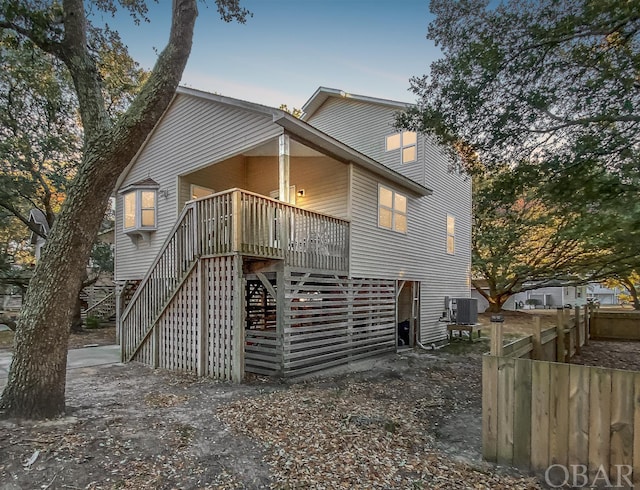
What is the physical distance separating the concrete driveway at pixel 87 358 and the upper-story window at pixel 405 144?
1055 cm

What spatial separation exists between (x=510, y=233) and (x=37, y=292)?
22.9 m

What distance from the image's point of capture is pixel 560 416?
12.0 ft

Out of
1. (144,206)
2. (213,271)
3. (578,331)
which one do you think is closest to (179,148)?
(144,206)

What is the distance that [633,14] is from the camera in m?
5.47

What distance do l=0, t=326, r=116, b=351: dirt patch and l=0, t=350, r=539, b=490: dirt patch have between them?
20.2 feet

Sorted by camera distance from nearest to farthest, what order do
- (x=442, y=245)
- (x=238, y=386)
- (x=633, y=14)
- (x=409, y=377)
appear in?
(x=633, y=14)
(x=238, y=386)
(x=409, y=377)
(x=442, y=245)

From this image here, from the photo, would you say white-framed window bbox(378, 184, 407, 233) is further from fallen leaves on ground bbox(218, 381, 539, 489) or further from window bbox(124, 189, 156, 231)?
window bbox(124, 189, 156, 231)

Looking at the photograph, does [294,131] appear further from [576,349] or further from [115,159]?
[576,349]

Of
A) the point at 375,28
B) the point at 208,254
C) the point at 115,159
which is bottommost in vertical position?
the point at 208,254

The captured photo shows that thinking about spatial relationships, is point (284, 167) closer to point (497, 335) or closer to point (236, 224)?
point (236, 224)

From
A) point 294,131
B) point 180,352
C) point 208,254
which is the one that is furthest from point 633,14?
point 180,352

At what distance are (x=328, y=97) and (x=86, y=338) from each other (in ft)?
41.7

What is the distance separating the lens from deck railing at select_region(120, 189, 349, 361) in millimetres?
7254

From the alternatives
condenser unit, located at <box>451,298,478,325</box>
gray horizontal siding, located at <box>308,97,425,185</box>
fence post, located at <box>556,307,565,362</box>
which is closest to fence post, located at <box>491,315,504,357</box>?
fence post, located at <box>556,307,565,362</box>
